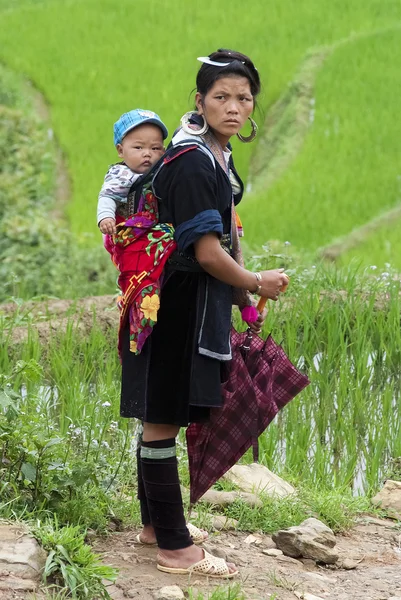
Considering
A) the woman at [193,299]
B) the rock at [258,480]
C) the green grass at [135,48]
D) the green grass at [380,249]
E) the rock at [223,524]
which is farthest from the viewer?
the green grass at [135,48]

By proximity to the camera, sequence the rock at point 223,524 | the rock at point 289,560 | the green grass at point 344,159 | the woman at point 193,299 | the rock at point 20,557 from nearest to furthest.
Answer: the rock at point 20,557, the woman at point 193,299, the rock at point 289,560, the rock at point 223,524, the green grass at point 344,159

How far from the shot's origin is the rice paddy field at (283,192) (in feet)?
13.7

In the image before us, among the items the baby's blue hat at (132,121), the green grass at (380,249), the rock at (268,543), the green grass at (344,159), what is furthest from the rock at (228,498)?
the green grass at (344,159)

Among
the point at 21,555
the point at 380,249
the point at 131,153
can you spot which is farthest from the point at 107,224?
the point at 380,249

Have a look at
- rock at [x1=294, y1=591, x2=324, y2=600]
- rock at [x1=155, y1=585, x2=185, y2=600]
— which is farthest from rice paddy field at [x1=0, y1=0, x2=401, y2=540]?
rock at [x1=294, y1=591, x2=324, y2=600]

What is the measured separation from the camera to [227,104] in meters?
2.76

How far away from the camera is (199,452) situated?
2994 millimetres

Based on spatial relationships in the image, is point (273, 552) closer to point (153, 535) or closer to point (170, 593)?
point (153, 535)

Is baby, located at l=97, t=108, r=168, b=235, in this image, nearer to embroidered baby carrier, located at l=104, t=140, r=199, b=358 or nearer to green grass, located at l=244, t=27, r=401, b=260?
embroidered baby carrier, located at l=104, t=140, r=199, b=358

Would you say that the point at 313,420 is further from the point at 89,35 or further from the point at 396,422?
the point at 89,35

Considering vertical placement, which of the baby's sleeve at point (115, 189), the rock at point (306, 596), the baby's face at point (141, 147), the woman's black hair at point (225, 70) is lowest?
the rock at point (306, 596)

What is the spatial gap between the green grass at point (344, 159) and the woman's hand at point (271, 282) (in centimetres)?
487

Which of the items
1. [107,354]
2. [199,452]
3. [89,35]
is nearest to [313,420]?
[107,354]

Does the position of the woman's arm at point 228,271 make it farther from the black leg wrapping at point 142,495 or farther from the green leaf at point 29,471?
the green leaf at point 29,471
